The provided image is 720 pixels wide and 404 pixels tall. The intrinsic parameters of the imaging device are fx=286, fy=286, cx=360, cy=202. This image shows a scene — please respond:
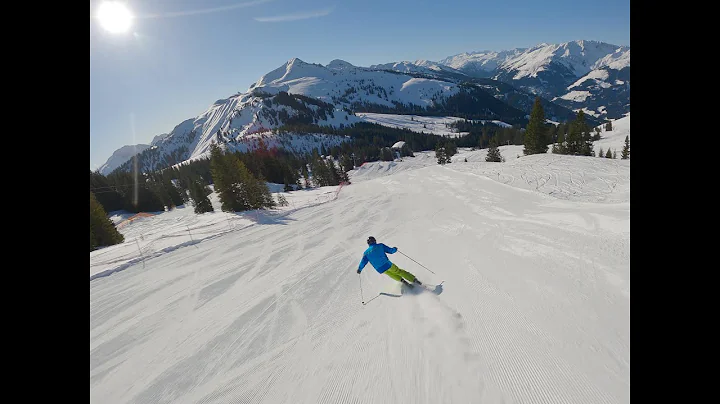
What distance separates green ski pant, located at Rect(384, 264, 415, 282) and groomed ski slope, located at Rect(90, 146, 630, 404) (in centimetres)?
46

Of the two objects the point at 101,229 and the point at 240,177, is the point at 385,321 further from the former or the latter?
the point at 101,229

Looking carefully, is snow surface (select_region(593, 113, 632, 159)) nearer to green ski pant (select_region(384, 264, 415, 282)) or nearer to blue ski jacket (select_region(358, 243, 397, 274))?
green ski pant (select_region(384, 264, 415, 282))

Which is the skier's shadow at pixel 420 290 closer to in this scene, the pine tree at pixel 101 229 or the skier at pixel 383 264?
the skier at pixel 383 264

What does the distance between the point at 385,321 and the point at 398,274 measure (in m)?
1.58

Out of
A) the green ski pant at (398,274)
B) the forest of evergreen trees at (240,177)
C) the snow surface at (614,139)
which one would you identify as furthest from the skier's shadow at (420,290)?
the snow surface at (614,139)

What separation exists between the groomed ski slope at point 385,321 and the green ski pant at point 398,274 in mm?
459

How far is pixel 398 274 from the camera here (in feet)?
25.1

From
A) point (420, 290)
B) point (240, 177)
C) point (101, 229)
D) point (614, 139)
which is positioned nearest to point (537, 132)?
point (240, 177)

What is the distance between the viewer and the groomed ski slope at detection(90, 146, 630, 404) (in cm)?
455
